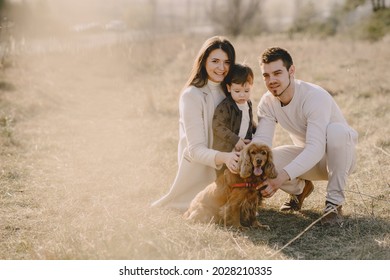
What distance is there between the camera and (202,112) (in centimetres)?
462

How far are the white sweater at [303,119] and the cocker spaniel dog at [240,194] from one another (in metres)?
0.30

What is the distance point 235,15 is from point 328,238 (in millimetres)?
24291

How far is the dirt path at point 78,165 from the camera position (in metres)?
4.03

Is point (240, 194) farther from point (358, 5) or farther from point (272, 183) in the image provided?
point (358, 5)

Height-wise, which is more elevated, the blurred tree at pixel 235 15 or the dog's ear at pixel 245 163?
the blurred tree at pixel 235 15

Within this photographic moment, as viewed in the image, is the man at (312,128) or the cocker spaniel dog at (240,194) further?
the man at (312,128)

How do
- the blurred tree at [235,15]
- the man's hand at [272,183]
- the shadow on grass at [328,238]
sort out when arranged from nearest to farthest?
1. the shadow on grass at [328,238]
2. the man's hand at [272,183]
3. the blurred tree at [235,15]

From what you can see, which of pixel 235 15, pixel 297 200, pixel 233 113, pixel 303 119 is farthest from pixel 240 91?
pixel 235 15

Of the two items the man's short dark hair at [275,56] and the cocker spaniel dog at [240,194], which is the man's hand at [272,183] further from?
the man's short dark hair at [275,56]

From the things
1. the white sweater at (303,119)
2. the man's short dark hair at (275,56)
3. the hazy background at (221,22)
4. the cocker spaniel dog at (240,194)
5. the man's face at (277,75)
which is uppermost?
the hazy background at (221,22)

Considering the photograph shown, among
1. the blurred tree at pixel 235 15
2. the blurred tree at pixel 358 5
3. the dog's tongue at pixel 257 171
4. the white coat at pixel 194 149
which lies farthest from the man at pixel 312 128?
the blurred tree at pixel 235 15

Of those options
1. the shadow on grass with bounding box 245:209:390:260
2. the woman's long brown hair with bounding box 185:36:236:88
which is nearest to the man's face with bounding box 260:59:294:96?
the woman's long brown hair with bounding box 185:36:236:88
